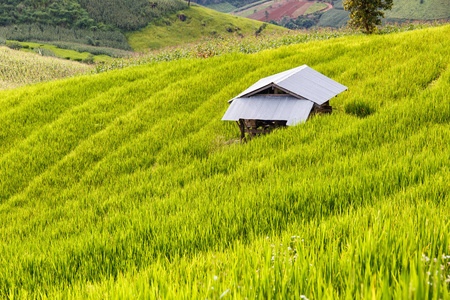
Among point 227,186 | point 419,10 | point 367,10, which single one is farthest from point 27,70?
point 419,10

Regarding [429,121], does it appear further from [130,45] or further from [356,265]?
[130,45]

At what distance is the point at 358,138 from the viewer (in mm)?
6012

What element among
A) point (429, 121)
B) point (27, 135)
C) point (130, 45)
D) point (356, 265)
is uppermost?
point (130, 45)

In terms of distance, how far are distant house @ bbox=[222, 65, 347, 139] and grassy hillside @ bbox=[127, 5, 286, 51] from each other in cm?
12565

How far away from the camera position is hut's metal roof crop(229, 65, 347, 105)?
23.9 ft

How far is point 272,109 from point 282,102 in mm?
344

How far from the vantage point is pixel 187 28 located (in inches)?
5689

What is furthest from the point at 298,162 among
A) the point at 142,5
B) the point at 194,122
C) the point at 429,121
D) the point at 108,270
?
the point at 142,5

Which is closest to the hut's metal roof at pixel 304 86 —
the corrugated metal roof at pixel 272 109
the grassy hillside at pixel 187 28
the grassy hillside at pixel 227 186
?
the corrugated metal roof at pixel 272 109

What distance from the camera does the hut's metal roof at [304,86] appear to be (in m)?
7.27

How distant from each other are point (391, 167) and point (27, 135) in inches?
457

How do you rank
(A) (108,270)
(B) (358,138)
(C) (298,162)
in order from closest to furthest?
(A) (108,270) → (C) (298,162) → (B) (358,138)

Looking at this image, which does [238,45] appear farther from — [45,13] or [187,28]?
[187,28]

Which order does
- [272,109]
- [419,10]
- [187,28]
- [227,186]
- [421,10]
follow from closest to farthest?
[227,186], [272,109], [187,28], [421,10], [419,10]
